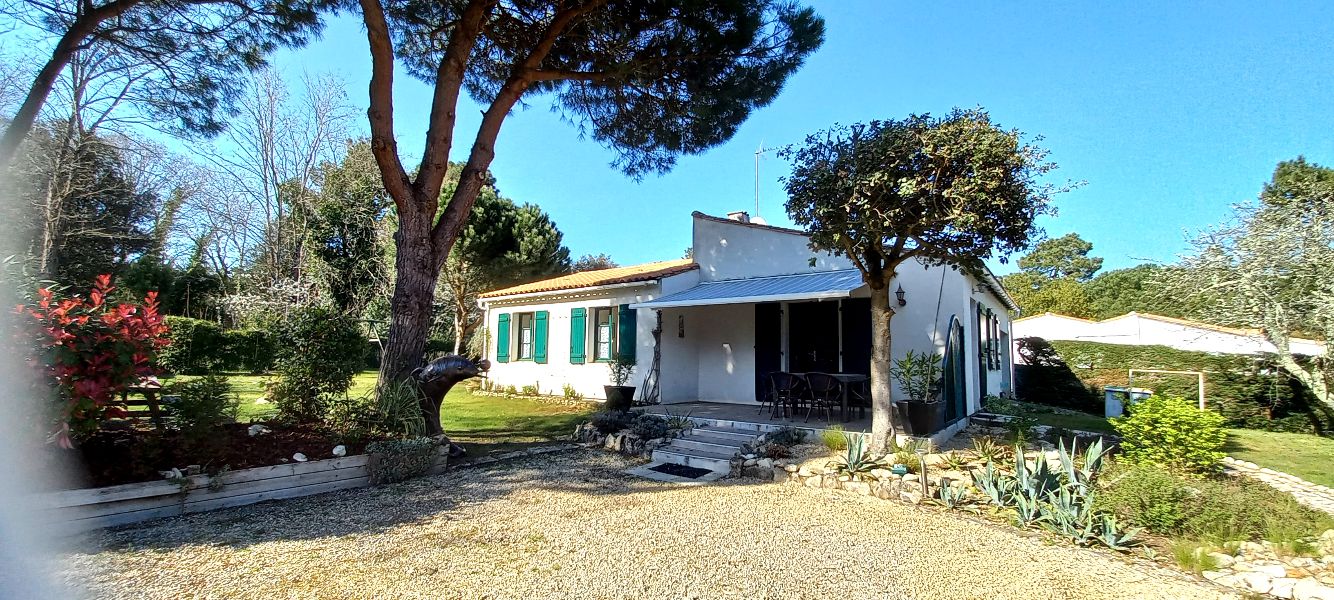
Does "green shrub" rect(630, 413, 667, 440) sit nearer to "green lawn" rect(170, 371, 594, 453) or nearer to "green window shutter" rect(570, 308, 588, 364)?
"green lawn" rect(170, 371, 594, 453)

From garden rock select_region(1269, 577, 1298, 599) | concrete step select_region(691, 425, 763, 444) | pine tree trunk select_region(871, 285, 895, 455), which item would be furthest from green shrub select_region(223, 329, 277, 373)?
garden rock select_region(1269, 577, 1298, 599)

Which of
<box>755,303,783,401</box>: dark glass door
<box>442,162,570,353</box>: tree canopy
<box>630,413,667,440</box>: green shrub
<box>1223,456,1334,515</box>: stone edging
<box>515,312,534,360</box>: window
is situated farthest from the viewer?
<box>442,162,570,353</box>: tree canopy

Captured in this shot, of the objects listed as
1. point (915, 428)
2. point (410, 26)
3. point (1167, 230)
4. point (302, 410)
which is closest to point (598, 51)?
point (410, 26)

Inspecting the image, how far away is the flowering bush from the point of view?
568 centimetres

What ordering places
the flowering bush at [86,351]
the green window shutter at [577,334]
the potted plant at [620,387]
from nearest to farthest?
the flowering bush at [86,351] → the potted plant at [620,387] → the green window shutter at [577,334]

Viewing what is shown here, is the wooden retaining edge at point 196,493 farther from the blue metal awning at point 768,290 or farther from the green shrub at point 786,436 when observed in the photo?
the blue metal awning at point 768,290

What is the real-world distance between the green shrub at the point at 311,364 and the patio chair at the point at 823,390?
8144 millimetres

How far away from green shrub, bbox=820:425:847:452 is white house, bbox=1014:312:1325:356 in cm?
705

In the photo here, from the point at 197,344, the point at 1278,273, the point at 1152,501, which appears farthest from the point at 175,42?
the point at 197,344

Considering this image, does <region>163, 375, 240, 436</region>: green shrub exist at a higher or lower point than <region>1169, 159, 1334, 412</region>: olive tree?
lower

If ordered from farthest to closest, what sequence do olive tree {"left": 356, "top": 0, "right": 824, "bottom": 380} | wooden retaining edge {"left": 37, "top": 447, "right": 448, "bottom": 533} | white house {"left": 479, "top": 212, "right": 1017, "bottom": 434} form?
white house {"left": 479, "top": 212, "right": 1017, "bottom": 434} → olive tree {"left": 356, "top": 0, "right": 824, "bottom": 380} → wooden retaining edge {"left": 37, "top": 447, "right": 448, "bottom": 533}

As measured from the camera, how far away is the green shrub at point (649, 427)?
10.8 m

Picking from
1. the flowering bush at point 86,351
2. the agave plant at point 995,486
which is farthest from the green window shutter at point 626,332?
the flowering bush at point 86,351

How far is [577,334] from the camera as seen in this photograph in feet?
58.1
